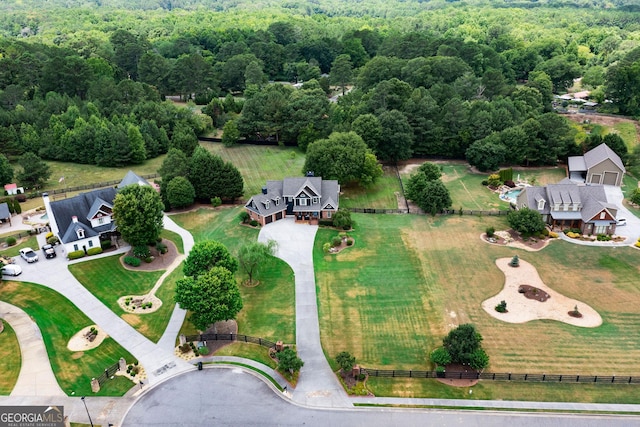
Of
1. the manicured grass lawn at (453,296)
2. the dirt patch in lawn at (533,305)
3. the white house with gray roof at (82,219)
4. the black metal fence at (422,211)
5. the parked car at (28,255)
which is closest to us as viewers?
the manicured grass lawn at (453,296)

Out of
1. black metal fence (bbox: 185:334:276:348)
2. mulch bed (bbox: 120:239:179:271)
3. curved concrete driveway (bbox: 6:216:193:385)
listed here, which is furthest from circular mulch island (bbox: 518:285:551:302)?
mulch bed (bbox: 120:239:179:271)

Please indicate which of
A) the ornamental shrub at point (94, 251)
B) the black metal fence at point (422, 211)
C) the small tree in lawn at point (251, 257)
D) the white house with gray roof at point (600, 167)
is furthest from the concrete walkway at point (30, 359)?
the white house with gray roof at point (600, 167)

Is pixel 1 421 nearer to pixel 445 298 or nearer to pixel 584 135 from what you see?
pixel 445 298

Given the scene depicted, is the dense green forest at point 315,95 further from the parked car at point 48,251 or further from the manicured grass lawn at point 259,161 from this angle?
the parked car at point 48,251

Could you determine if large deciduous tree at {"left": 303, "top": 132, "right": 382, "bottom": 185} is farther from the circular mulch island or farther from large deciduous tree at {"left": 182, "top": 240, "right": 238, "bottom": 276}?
the circular mulch island

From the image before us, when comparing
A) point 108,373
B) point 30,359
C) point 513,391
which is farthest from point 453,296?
point 30,359

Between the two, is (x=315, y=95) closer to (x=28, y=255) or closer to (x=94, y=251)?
(x=94, y=251)
